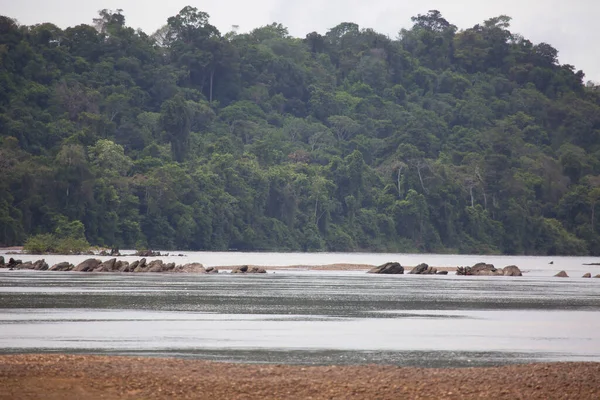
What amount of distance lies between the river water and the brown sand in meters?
3.01

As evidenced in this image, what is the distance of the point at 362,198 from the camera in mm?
145250

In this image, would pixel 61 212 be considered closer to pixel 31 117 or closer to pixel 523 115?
pixel 31 117

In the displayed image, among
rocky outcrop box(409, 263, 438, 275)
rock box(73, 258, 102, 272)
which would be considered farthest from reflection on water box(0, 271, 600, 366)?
rocky outcrop box(409, 263, 438, 275)

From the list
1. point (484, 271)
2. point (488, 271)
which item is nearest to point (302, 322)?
point (484, 271)

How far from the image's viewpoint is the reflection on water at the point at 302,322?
2473 cm

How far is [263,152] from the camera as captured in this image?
14488cm

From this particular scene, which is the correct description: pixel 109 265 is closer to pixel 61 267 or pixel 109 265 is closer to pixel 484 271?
pixel 61 267

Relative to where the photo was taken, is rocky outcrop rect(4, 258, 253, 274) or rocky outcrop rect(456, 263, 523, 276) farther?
rocky outcrop rect(456, 263, 523, 276)

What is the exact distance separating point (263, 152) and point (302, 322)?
112510 mm

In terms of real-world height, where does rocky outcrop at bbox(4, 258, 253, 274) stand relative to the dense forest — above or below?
below

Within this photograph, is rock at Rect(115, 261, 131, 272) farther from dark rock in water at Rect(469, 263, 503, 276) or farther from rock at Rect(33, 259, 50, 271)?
dark rock in water at Rect(469, 263, 503, 276)

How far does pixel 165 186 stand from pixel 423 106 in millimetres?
80916

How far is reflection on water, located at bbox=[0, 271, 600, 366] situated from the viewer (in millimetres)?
24734

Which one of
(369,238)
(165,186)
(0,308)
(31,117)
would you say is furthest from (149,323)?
(369,238)
